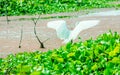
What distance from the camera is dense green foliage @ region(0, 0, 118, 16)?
87.4ft

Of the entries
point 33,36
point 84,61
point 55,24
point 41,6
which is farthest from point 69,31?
point 41,6

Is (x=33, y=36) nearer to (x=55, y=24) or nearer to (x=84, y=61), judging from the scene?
(x=55, y=24)

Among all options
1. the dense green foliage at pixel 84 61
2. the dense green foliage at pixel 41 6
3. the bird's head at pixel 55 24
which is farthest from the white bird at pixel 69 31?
the dense green foliage at pixel 41 6

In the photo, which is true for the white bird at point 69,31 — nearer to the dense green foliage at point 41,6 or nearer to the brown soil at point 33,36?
the brown soil at point 33,36

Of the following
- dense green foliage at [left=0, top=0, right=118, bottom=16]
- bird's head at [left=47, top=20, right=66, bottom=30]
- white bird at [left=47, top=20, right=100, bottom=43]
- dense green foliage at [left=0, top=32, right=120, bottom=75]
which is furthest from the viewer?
dense green foliage at [left=0, top=0, right=118, bottom=16]

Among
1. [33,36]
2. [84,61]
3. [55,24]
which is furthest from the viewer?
[55,24]

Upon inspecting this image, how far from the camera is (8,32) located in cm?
1644

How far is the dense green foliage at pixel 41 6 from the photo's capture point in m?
26.6

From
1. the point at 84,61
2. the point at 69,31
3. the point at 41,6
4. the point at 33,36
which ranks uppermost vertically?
the point at 84,61

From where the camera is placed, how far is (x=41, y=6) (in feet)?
93.5

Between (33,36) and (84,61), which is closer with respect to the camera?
(84,61)

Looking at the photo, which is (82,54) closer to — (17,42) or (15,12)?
(17,42)

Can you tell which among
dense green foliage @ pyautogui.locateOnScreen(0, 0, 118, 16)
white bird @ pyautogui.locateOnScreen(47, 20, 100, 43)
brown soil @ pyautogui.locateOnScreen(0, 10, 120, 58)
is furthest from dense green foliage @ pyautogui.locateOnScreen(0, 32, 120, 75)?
dense green foliage @ pyautogui.locateOnScreen(0, 0, 118, 16)

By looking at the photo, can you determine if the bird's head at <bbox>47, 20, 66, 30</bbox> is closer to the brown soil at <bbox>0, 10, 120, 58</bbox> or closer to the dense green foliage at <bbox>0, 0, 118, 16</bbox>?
the brown soil at <bbox>0, 10, 120, 58</bbox>
